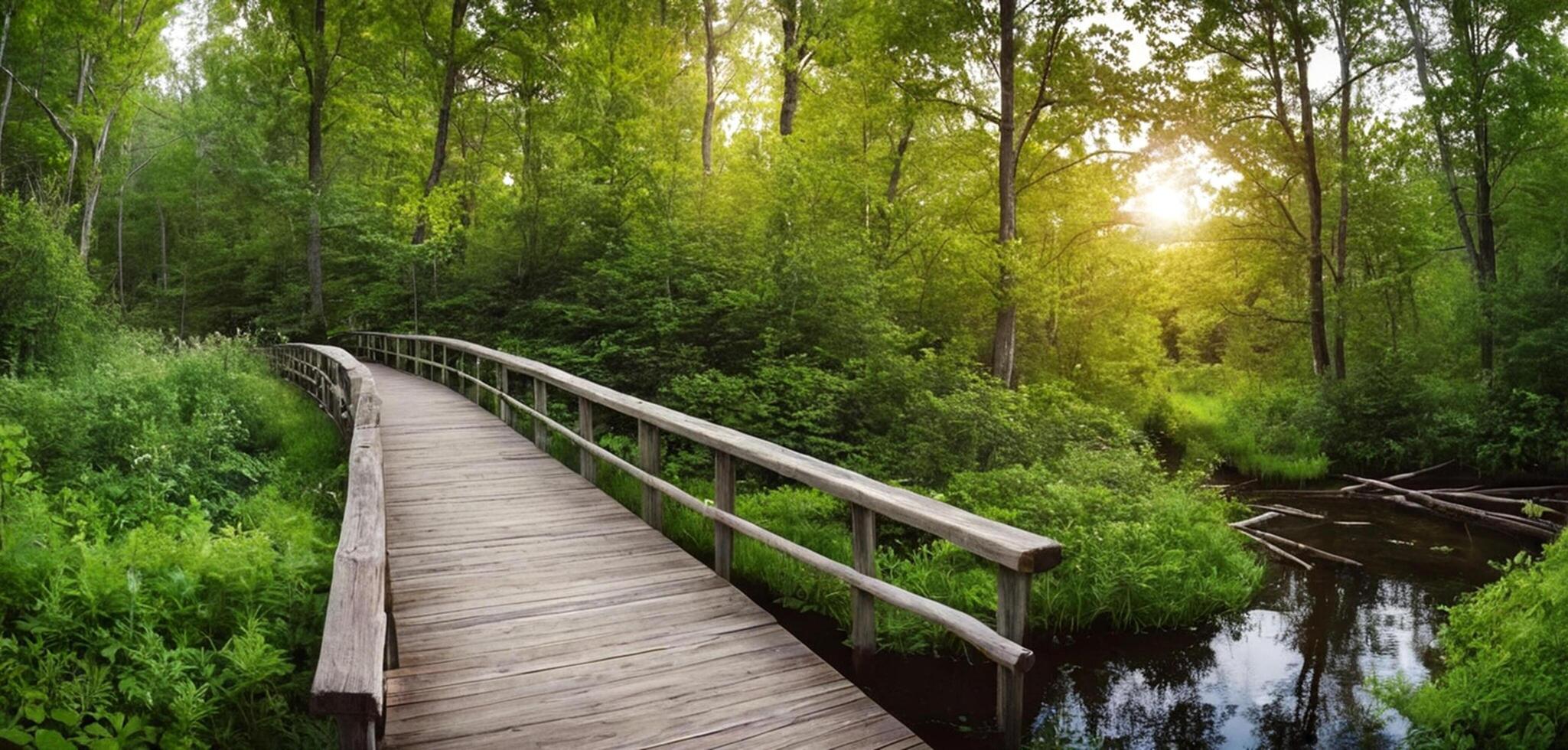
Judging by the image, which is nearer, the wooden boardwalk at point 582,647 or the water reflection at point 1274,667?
the wooden boardwalk at point 582,647

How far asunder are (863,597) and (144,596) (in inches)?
152

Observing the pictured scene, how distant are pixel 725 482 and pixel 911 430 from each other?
5.93 metres

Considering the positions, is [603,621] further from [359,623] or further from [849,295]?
[849,295]

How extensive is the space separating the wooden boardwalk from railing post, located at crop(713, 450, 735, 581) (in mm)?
144

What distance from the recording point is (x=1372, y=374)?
16922 millimetres

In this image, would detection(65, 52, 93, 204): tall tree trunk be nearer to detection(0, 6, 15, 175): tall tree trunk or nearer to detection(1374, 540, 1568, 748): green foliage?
detection(0, 6, 15, 175): tall tree trunk

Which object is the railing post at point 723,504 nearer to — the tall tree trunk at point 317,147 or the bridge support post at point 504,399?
the bridge support post at point 504,399

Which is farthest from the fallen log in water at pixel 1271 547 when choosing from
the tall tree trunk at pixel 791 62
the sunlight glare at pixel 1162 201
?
the tall tree trunk at pixel 791 62

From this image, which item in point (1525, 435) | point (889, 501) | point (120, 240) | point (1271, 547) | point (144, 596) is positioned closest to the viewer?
point (889, 501)

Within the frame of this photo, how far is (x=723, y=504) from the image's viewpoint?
5.04 metres

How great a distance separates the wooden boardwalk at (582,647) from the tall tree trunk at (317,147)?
65.3 ft

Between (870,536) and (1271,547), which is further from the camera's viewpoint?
(1271,547)

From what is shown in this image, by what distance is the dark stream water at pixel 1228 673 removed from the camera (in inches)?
211

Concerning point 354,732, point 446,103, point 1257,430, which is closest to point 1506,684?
point 354,732
